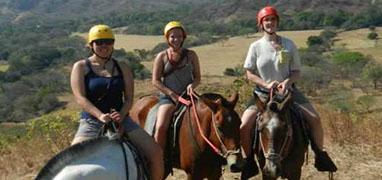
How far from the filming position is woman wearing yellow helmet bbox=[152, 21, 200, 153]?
7203mm

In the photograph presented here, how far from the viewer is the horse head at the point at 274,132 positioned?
5.91m

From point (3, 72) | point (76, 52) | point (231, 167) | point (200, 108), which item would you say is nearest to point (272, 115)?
point (231, 167)

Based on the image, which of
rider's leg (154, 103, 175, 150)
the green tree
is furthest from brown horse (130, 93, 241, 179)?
the green tree

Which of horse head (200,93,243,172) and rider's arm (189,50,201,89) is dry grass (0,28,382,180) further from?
horse head (200,93,243,172)

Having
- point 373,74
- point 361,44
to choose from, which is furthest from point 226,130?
point 361,44

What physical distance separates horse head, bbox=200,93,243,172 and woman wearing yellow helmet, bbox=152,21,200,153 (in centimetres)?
86

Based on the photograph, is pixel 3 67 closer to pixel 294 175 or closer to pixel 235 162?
pixel 294 175

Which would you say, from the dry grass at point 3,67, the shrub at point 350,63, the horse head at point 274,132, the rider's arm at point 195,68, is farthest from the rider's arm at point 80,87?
the dry grass at point 3,67

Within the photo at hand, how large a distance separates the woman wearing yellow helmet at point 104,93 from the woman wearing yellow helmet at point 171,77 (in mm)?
1511

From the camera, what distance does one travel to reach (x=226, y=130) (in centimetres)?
614

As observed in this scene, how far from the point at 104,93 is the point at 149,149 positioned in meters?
0.69

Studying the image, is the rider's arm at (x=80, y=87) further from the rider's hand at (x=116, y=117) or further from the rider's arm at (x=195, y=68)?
the rider's arm at (x=195, y=68)

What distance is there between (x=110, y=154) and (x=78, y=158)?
33cm

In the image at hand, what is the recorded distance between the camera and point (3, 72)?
88.7 m
